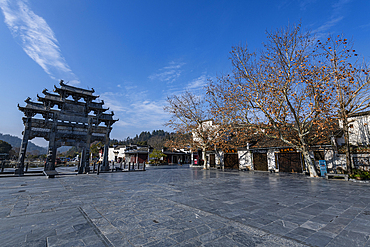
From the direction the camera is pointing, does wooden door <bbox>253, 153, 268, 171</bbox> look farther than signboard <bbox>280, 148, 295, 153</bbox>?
Yes

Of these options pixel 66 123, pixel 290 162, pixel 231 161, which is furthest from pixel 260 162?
pixel 66 123

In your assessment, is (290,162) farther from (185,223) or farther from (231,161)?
(185,223)

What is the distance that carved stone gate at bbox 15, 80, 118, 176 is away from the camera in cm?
1563

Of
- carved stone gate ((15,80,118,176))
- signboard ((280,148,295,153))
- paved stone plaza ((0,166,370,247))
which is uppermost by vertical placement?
carved stone gate ((15,80,118,176))

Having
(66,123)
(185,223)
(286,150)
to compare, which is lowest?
(185,223)

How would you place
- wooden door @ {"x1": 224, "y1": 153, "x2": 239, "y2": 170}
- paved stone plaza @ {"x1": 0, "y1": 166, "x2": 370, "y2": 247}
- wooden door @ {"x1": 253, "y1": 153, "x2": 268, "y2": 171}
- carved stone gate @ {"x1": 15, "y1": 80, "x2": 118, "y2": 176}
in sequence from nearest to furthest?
paved stone plaza @ {"x1": 0, "y1": 166, "x2": 370, "y2": 247}
carved stone gate @ {"x1": 15, "y1": 80, "x2": 118, "y2": 176}
wooden door @ {"x1": 253, "y1": 153, "x2": 268, "y2": 171}
wooden door @ {"x1": 224, "y1": 153, "x2": 239, "y2": 170}

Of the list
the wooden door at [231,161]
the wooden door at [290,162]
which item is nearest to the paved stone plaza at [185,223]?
the wooden door at [290,162]

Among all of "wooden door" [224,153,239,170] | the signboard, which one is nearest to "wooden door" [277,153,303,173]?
the signboard

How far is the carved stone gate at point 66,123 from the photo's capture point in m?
15.6

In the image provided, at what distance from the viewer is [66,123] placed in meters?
17.0

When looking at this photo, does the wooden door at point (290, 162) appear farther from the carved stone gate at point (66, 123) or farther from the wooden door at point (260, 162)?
the carved stone gate at point (66, 123)

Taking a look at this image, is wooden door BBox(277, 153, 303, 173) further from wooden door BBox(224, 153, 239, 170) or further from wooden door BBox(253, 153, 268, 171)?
wooden door BBox(224, 153, 239, 170)

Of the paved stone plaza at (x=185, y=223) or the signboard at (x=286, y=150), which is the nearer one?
the paved stone plaza at (x=185, y=223)

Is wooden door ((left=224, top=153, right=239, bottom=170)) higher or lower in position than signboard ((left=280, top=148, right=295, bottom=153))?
lower
